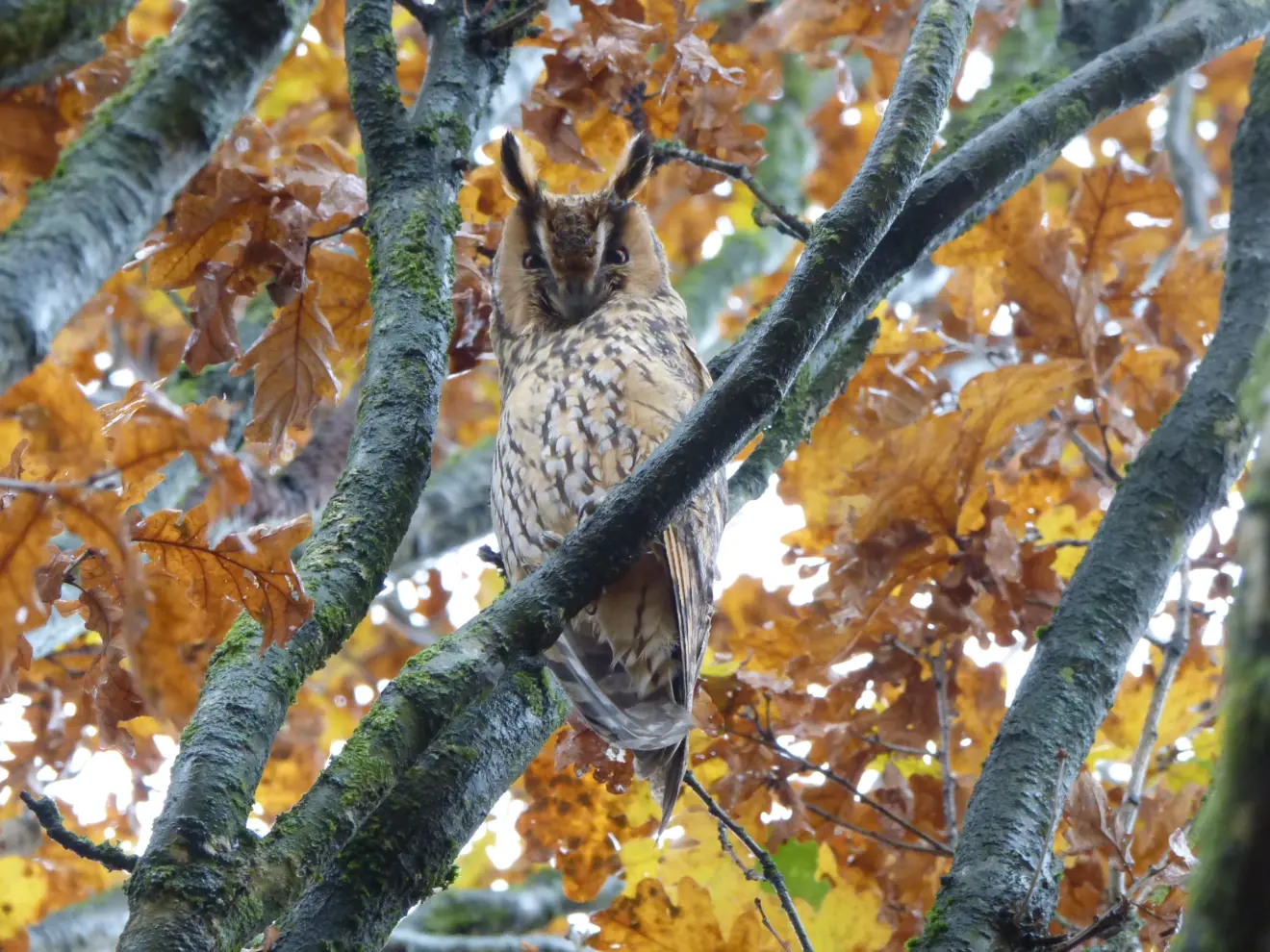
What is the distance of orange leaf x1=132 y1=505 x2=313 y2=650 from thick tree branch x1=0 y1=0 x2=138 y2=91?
24.6 inches

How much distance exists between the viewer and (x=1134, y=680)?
407 cm

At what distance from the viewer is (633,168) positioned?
3467 mm

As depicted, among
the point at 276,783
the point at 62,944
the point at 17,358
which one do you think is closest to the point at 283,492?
the point at 62,944

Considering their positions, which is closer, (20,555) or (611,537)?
(20,555)

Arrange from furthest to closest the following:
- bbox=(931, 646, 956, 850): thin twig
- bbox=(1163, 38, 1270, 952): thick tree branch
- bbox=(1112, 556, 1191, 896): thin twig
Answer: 1. bbox=(931, 646, 956, 850): thin twig
2. bbox=(1112, 556, 1191, 896): thin twig
3. bbox=(1163, 38, 1270, 952): thick tree branch

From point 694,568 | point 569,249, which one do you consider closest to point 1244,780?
point 694,568

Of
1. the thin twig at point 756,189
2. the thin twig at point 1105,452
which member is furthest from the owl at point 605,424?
the thin twig at point 1105,452

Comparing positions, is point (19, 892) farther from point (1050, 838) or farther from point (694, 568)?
point (1050, 838)

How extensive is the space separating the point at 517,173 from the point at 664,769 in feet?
5.97

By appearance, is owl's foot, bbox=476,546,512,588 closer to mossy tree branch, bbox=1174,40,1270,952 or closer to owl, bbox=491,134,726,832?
owl, bbox=491,134,726,832

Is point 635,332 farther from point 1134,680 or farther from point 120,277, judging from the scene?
point 1134,680

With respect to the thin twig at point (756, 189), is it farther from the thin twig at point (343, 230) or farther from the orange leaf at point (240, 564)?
the orange leaf at point (240, 564)

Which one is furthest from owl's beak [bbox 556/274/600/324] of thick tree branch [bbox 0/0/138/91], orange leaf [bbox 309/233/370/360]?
thick tree branch [bbox 0/0/138/91]

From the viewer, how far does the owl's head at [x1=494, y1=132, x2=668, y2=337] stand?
350 cm
